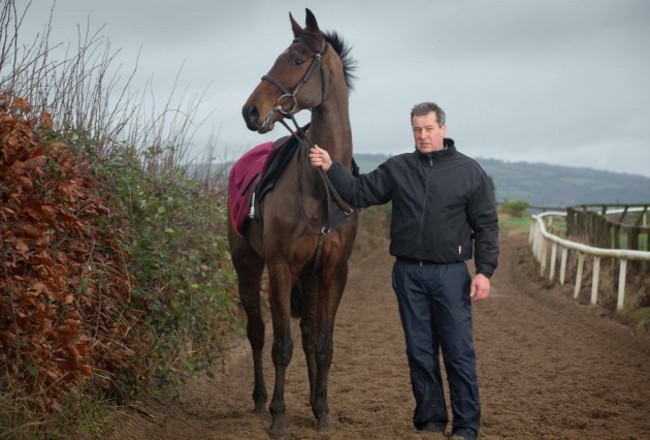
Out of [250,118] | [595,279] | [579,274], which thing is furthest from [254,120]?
[579,274]

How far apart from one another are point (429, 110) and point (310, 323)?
5.77 feet

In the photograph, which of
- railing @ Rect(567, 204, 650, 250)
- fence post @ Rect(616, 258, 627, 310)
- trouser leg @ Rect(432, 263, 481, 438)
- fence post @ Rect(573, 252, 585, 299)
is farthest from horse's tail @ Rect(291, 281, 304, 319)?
fence post @ Rect(573, 252, 585, 299)

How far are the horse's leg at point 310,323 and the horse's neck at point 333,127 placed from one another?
91 centimetres

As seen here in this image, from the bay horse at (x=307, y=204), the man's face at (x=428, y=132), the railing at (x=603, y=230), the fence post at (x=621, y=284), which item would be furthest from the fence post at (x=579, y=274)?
the man's face at (x=428, y=132)

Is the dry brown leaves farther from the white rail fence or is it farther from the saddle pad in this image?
the white rail fence

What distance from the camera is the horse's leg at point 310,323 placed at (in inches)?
215

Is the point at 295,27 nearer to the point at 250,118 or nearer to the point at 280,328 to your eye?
the point at 250,118

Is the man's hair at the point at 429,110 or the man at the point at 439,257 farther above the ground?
the man's hair at the point at 429,110

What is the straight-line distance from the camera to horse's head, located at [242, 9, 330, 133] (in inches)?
189

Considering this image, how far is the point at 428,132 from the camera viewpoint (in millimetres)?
4797

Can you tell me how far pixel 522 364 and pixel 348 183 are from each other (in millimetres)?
3359

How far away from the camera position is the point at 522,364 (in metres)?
7.39

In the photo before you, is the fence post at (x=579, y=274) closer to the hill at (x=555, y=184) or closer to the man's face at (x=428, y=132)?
the man's face at (x=428, y=132)

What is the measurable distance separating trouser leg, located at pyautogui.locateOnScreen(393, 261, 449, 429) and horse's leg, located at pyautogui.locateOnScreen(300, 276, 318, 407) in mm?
819
